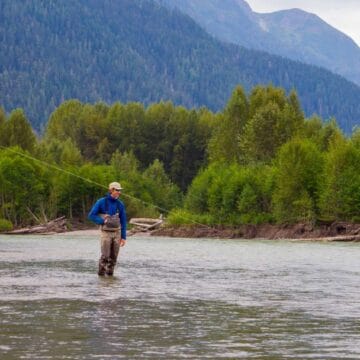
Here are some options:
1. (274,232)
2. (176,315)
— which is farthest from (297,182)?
(176,315)

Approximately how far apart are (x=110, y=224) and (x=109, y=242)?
15.3 inches

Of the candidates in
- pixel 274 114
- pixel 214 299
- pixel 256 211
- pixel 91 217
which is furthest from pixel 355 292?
pixel 274 114

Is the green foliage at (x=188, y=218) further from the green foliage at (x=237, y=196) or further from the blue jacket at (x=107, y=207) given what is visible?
the blue jacket at (x=107, y=207)

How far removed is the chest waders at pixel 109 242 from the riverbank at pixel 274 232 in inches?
1885

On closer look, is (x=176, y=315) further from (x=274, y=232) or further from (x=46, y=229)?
(x=46, y=229)

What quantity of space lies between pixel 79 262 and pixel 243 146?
226 ft

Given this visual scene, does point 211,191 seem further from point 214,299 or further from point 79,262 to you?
point 214,299

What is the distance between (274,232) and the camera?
76.8m

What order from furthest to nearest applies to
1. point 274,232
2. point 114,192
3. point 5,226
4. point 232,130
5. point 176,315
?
point 232,130 → point 5,226 → point 274,232 → point 114,192 → point 176,315

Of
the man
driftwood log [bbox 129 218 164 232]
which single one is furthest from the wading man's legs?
driftwood log [bbox 129 218 164 232]

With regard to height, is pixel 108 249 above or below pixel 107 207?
below

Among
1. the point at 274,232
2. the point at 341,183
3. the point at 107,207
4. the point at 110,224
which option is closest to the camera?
the point at 110,224

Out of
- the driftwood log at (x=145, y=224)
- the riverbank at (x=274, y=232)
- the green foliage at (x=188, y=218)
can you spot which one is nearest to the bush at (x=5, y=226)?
the driftwood log at (x=145, y=224)

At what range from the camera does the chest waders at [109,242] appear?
71.1 feet
